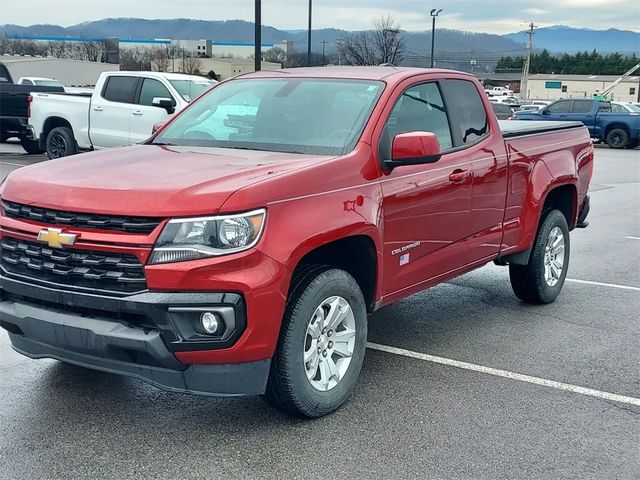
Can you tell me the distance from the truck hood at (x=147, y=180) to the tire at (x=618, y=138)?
1033 inches

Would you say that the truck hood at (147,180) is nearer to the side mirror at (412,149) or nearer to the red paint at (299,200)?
the red paint at (299,200)

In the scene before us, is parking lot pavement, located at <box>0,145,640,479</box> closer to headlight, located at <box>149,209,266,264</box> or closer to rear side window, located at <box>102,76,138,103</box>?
headlight, located at <box>149,209,266,264</box>

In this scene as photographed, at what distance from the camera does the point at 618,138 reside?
1105 inches

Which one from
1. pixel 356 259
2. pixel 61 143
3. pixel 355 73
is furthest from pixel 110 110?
pixel 356 259

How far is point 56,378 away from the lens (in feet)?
15.3

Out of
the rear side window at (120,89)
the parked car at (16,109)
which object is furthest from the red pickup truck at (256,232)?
the parked car at (16,109)

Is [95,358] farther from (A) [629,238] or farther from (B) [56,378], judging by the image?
(A) [629,238]

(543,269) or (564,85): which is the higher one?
(564,85)

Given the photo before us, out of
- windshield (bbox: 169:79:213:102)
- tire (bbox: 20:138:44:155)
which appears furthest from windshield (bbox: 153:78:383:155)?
tire (bbox: 20:138:44:155)

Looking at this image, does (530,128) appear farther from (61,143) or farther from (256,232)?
(61,143)

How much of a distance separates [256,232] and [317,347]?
2.81 ft

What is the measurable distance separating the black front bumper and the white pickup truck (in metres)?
10.00

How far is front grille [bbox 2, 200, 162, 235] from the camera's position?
352 centimetres

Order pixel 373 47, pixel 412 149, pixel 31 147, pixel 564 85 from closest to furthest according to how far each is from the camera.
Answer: pixel 412 149
pixel 31 147
pixel 373 47
pixel 564 85
